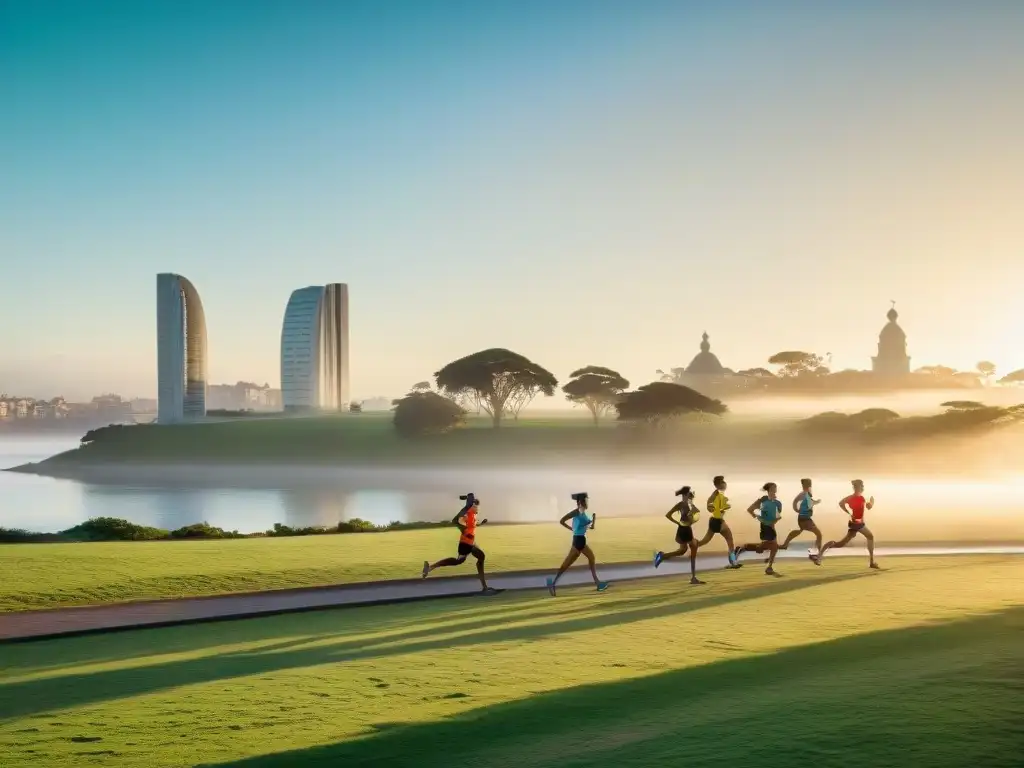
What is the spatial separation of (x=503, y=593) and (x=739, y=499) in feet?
139

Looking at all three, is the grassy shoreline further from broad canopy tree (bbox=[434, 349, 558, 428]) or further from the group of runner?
the group of runner

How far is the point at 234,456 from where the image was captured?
133000mm

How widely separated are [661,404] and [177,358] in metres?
107

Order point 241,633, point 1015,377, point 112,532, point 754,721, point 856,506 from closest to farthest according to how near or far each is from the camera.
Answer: point 754,721
point 241,633
point 856,506
point 112,532
point 1015,377

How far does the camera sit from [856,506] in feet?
73.9

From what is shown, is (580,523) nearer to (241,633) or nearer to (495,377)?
(241,633)

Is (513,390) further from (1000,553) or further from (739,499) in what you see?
(1000,553)

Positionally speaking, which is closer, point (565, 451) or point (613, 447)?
point (613, 447)

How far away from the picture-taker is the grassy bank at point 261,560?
1980 cm

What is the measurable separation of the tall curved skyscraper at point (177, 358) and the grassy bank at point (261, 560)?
525ft

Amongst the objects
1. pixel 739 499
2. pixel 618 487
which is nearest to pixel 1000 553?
pixel 739 499

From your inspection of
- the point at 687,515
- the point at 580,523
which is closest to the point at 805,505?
the point at 687,515

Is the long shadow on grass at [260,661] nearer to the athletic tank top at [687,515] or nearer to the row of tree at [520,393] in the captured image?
the athletic tank top at [687,515]

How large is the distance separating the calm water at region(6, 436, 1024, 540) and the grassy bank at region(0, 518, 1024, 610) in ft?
49.2
